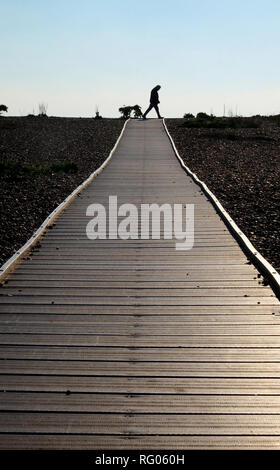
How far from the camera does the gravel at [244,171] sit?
11766mm

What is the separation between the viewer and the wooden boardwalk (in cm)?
476

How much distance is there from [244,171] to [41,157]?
8.53 metres

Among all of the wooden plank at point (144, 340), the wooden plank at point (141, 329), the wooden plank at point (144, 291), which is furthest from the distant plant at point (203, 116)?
the wooden plank at point (144, 340)

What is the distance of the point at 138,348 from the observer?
6027 millimetres

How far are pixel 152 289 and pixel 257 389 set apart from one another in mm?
2639

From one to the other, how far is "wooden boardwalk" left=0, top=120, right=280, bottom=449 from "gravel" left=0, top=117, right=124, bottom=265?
218cm

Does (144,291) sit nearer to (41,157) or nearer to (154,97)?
(41,157)

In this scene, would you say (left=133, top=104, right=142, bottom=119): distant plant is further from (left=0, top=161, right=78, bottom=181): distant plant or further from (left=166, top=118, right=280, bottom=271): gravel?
(left=0, top=161, right=78, bottom=181): distant plant

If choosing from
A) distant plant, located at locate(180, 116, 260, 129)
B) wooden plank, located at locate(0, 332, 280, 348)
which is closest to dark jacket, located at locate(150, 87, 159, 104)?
distant plant, located at locate(180, 116, 260, 129)

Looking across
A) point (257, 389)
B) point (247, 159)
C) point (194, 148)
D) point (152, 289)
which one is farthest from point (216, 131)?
point (257, 389)

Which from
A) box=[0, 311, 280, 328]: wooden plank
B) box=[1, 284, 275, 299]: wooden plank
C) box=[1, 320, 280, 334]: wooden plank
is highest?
box=[1, 284, 275, 299]: wooden plank

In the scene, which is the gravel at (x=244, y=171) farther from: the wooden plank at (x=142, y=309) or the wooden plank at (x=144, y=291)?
the wooden plank at (x=142, y=309)

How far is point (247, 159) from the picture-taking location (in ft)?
76.1
